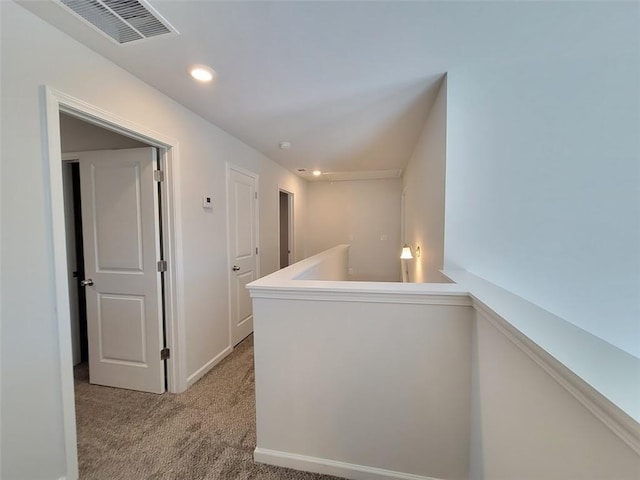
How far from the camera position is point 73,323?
263 centimetres

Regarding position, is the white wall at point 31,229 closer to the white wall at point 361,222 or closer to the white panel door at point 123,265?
the white panel door at point 123,265

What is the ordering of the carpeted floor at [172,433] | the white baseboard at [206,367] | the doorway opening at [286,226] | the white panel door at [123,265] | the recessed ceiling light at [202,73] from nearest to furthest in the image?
the carpeted floor at [172,433]
the recessed ceiling light at [202,73]
the white panel door at [123,265]
the white baseboard at [206,367]
the doorway opening at [286,226]

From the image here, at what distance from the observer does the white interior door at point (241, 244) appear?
2.94 meters

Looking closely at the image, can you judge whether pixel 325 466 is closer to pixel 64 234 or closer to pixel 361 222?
pixel 64 234

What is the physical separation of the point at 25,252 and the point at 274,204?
304cm

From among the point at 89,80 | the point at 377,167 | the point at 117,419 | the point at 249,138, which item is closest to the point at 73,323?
the point at 117,419

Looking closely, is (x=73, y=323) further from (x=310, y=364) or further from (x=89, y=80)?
(x=310, y=364)

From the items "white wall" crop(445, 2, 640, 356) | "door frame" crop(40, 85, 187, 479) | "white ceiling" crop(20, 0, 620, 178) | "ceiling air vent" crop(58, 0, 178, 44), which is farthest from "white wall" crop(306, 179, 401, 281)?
"ceiling air vent" crop(58, 0, 178, 44)

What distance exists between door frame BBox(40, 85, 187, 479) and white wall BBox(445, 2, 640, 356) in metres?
2.12

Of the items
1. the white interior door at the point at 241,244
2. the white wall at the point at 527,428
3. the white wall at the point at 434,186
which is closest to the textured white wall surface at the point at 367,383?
the white wall at the point at 527,428

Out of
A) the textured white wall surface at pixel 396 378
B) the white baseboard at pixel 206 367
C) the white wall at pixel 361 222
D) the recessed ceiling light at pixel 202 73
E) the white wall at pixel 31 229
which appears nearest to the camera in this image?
the textured white wall surface at pixel 396 378

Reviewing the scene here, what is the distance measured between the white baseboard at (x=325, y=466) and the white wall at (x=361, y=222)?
4.38 metres

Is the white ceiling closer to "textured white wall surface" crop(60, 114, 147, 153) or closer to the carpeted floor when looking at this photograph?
"textured white wall surface" crop(60, 114, 147, 153)

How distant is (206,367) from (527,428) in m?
2.46
